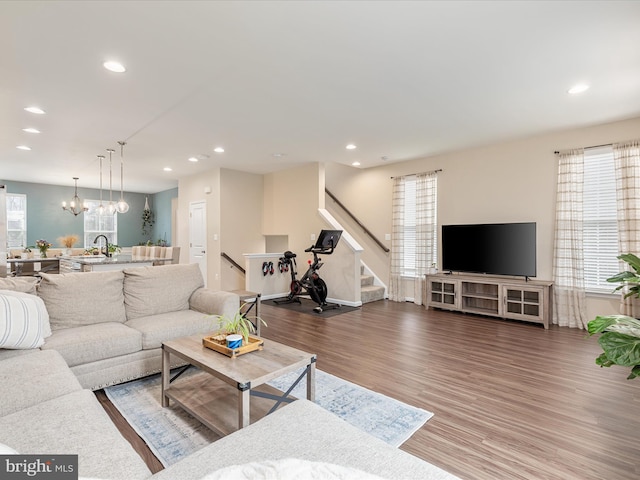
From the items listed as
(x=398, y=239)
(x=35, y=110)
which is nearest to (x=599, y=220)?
(x=398, y=239)

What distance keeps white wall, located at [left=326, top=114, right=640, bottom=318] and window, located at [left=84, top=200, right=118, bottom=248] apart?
26.9 feet

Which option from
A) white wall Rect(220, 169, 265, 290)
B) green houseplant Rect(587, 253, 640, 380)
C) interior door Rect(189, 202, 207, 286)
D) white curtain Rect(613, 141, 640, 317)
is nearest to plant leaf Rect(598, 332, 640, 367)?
green houseplant Rect(587, 253, 640, 380)

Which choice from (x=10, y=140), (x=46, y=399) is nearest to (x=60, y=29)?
(x=46, y=399)

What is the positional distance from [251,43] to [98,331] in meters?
2.53

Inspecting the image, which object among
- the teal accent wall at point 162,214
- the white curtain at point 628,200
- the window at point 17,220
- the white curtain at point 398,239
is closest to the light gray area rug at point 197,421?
the white curtain at point 628,200

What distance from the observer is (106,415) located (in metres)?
1.44

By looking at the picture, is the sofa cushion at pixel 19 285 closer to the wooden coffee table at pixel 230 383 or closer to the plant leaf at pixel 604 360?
the wooden coffee table at pixel 230 383

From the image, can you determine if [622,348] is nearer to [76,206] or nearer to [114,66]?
[114,66]

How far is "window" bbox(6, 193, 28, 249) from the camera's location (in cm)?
842

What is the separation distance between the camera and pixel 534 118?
4.06m

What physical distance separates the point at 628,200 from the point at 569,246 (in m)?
0.82

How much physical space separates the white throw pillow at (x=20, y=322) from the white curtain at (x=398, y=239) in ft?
17.3

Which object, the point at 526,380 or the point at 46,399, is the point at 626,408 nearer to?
the point at 526,380

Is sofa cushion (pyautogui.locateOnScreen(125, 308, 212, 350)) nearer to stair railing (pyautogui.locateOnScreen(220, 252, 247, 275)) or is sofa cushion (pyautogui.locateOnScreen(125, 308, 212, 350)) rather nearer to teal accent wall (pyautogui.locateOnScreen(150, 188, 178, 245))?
stair railing (pyautogui.locateOnScreen(220, 252, 247, 275))
